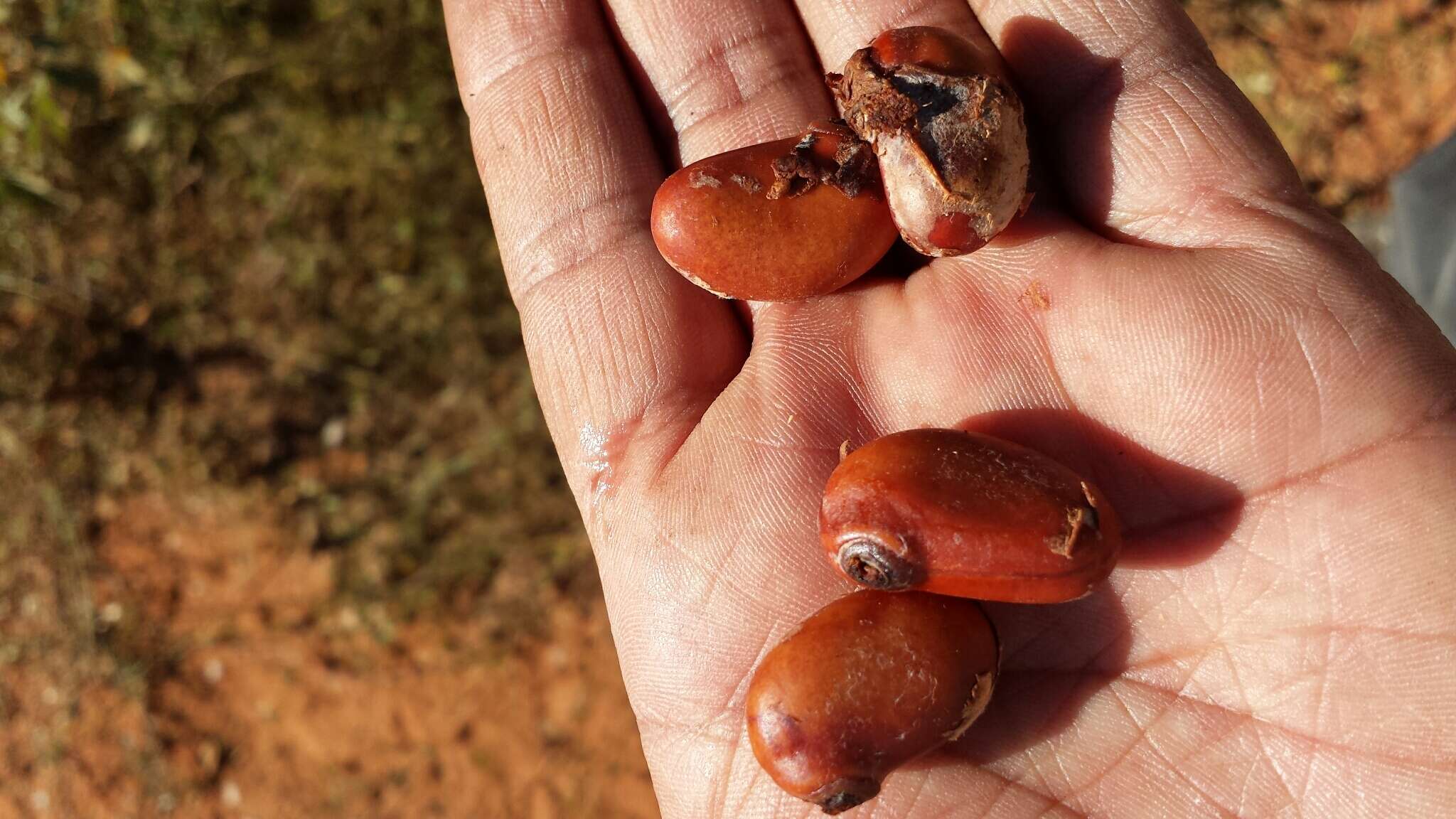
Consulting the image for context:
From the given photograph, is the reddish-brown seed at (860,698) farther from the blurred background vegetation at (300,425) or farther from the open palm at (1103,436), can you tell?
the blurred background vegetation at (300,425)

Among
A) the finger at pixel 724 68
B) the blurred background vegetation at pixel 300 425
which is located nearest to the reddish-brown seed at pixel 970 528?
the finger at pixel 724 68

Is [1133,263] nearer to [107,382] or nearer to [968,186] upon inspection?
[968,186]

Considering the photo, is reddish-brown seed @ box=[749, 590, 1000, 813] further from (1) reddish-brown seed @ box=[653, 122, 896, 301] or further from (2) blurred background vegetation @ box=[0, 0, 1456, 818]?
(2) blurred background vegetation @ box=[0, 0, 1456, 818]

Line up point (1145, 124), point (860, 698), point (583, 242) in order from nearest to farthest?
point (860, 698) → point (1145, 124) → point (583, 242)

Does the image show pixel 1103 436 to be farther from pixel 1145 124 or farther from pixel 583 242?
pixel 583 242

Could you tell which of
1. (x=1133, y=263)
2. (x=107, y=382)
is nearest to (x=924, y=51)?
(x=1133, y=263)

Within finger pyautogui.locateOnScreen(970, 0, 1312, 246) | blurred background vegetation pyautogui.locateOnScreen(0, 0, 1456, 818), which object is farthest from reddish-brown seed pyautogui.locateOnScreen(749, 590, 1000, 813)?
blurred background vegetation pyautogui.locateOnScreen(0, 0, 1456, 818)

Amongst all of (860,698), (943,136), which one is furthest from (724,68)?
(860,698)
